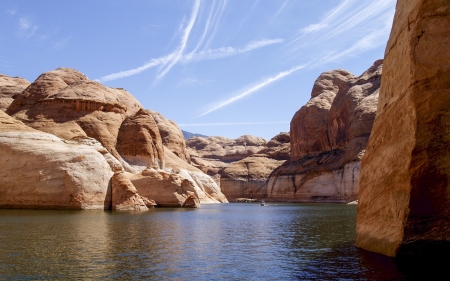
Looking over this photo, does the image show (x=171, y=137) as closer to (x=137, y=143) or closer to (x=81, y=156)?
(x=137, y=143)

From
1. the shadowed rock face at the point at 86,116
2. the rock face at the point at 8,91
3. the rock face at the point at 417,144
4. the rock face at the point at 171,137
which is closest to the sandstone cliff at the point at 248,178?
the rock face at the point at 171,137

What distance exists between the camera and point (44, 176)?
41969 millimetres

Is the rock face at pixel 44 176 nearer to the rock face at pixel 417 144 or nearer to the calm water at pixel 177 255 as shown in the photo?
the calm water at pixel 177 255

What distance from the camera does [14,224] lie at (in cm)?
2597

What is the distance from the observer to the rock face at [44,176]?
Answer: 41656 mm

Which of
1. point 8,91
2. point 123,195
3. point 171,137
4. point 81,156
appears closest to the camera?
point 81,156

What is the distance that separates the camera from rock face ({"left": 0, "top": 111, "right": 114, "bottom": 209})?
137 ft

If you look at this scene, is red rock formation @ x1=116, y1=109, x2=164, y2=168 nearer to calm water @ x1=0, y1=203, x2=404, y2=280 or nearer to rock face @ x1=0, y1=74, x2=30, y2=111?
rock face @ x1=0, y1=74, x2=30, y2=111

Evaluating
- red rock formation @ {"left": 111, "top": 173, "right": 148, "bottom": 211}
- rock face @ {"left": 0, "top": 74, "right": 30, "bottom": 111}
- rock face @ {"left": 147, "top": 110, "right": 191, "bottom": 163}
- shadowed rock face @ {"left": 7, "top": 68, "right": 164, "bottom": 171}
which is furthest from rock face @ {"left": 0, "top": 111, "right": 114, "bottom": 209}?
rock face @ {"left": 147, "top": 110, "right": 191, "bottom": 163}

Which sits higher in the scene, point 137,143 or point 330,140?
point 330,140

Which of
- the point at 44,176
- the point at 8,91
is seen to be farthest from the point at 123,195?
the point at 8,91

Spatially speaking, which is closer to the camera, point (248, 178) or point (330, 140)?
point (330, 140)

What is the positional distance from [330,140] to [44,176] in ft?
277

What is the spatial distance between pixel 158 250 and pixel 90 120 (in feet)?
181
